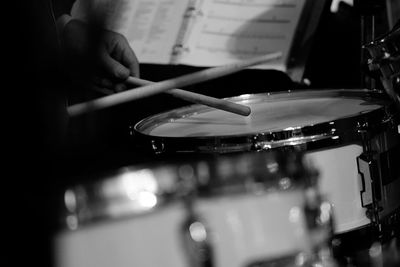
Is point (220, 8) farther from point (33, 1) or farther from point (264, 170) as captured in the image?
point (33, 1)

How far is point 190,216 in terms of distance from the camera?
79 centimetres

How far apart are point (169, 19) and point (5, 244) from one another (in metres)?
1.46

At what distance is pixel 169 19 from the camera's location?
6.53 ft

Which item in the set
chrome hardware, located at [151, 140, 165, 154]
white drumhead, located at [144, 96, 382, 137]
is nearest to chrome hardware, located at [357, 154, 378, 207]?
white drumhead, located at [144, 96, 382, 137]

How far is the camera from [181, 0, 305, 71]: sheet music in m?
1.90

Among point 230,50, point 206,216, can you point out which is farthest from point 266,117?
point 206,216

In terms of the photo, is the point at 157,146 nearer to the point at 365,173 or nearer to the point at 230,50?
the point at 365,173

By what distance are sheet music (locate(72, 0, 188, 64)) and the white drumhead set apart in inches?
15.3

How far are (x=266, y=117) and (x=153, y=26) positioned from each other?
635mm

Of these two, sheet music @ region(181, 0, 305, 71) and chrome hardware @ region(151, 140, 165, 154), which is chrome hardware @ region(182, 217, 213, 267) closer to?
chrome hardware @ region(151, 140, 165, 154)

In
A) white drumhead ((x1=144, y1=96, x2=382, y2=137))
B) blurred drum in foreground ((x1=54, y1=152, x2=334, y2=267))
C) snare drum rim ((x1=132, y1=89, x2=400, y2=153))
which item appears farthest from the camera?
white drumhead ((x1=144, y1=96, x2=382, y2=137))

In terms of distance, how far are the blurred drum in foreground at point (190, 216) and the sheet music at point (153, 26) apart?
1160 millimetres

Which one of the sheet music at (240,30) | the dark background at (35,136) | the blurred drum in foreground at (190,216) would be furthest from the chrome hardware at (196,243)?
the sheet music at (240,30)

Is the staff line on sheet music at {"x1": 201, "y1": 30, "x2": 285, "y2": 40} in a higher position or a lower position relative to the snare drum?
higher
